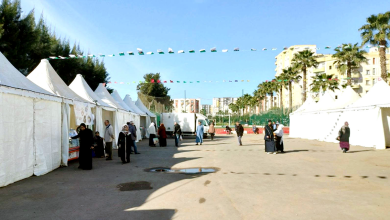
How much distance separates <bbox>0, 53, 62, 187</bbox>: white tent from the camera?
7.49 metres

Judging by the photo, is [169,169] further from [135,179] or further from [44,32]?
[44,32]

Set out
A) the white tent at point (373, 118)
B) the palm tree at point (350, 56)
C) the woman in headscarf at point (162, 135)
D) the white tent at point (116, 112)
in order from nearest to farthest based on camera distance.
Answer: the white tent at point (373, 118), the white tent at point (116, 112), the woman in headscarf at point (162, 135), the palm tree at point (350, 56)

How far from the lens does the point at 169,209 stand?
18.0 feet

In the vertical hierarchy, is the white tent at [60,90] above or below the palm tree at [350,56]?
below

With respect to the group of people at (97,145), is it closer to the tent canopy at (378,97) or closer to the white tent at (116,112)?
the white tent at (116,112)

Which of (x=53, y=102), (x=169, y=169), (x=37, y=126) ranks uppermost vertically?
(x=53, y=102)

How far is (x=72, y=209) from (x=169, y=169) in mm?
5113

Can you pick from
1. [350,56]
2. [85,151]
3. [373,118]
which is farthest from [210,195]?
[350,56]

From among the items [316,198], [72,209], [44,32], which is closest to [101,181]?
[72,209]

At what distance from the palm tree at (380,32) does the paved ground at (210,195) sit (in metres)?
20.2

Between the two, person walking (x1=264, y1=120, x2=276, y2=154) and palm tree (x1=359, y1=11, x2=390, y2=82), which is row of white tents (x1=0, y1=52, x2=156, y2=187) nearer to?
person walking (x1=264, y1=120, x2=276, y2=154)

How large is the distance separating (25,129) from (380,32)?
29.0 m

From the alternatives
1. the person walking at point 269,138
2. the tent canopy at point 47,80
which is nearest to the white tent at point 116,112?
the tent canopy at point 47,80

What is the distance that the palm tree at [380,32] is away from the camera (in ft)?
86.9
